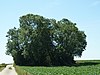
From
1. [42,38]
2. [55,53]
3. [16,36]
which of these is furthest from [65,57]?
[16,36]

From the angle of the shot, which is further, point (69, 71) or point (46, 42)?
point (46, 42)

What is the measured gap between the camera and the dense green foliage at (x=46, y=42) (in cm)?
7797

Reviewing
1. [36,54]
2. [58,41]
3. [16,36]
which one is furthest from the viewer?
[16,36]

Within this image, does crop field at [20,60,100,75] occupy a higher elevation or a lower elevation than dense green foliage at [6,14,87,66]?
lower

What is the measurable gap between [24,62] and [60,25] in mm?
13707

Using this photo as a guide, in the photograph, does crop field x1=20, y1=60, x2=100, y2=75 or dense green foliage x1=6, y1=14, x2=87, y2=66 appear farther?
dense green foliage x1=6, y1=14, x2=87, y2=66

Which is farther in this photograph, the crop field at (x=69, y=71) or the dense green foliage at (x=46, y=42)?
the dense green foliage at (x=46, y=42)

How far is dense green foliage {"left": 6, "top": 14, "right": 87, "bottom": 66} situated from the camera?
7797 centimetres

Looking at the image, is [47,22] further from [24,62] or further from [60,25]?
[24,62]

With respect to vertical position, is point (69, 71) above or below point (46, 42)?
below

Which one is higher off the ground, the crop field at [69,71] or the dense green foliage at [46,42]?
the dense green foliage at [46,42]

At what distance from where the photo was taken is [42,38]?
258 ft

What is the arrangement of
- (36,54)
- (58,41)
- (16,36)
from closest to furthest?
(36,54) < (58,41) < (16,36)

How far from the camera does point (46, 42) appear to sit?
80.0m
